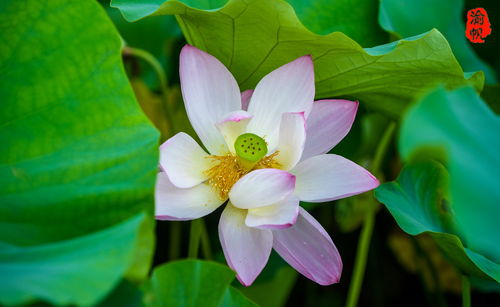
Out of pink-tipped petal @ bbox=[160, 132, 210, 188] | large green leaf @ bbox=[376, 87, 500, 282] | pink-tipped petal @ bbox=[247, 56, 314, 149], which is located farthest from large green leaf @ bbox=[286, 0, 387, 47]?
Result: large green leaf @ bbox=[376, 87, 500, 282]

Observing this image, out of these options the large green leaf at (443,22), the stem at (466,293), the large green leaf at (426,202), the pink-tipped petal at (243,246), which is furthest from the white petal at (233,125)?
the large green leaf at (443,22)

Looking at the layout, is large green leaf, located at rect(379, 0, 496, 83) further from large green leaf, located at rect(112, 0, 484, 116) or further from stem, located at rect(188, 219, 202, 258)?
stem, located at rect(188, 219, 202, 258)

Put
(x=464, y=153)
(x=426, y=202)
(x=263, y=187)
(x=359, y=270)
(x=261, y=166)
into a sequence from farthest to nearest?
(x=359, y=270), (x=426, y=202), (x=261, y=166), (x=263, y=187), (x=464, y=153)

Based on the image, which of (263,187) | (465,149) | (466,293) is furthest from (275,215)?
(466,293)

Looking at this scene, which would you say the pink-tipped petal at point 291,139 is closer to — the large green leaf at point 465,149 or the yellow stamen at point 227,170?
the yellow stamen at point 227,170

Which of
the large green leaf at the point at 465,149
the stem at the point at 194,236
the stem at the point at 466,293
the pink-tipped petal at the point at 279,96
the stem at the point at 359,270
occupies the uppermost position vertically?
the large green leaf at the point at 465,149

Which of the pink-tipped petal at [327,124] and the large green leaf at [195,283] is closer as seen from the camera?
the large green leaf at [195,283]

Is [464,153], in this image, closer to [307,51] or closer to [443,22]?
[307,51]

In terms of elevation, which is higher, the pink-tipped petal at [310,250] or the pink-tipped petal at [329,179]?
the pink-tipped petal at [329,179]
